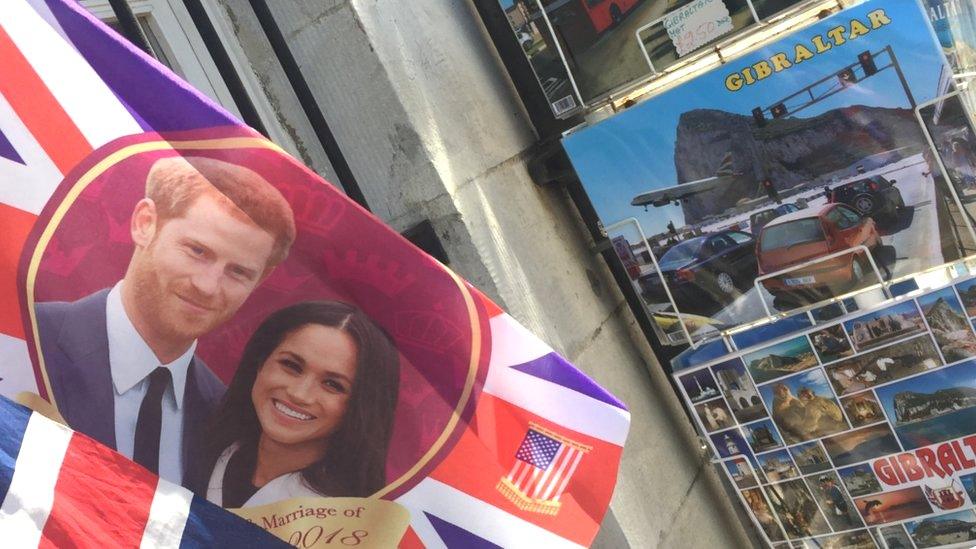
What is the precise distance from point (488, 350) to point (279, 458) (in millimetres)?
729

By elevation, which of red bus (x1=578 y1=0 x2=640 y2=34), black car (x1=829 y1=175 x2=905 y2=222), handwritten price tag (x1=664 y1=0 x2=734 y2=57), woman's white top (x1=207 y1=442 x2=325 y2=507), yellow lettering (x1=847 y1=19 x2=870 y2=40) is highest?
red bus (x1=578 y1=0 x2=640 y2=34)

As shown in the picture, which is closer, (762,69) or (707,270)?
(762,69)

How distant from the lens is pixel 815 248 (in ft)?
12.9

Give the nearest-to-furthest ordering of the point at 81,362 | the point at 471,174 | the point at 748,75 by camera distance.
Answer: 1. the point at 81,362
2. the point at 748,75
3. the point at 471,174

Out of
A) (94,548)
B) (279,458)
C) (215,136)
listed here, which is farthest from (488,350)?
(94,548)

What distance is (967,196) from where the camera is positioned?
3666 millimetres

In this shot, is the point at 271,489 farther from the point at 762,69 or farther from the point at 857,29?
the point at 857,29

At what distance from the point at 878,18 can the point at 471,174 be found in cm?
167

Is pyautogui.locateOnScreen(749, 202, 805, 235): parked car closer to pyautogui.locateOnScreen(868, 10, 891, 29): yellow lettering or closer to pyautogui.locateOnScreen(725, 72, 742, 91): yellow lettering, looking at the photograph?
pyautogui.locateOnScreen(725, 72, 742, 91): yellow lettering

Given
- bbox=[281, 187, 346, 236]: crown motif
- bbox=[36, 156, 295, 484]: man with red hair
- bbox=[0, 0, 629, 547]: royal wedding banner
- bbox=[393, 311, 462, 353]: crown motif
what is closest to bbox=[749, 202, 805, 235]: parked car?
bbox=[0, 0, 629, 547]: royal wedding banner

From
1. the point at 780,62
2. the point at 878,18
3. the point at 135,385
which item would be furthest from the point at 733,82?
the point at 135,385

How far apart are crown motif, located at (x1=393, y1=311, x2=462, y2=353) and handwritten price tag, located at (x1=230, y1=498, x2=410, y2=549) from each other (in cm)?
50

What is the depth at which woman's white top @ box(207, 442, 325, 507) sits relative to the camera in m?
3.11

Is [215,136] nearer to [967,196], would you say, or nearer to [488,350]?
[488,350]
